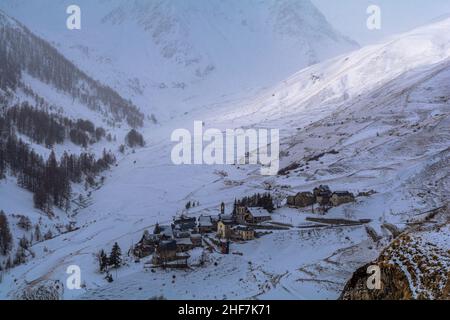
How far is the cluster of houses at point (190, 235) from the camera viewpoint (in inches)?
1582

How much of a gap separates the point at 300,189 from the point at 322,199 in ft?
41.2

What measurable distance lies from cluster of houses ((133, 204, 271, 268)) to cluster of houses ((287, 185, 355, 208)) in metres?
5.73

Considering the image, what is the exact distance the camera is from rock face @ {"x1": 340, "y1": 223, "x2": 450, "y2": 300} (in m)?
16.0

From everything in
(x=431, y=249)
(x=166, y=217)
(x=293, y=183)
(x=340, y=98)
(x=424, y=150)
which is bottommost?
(x=431, y=249)

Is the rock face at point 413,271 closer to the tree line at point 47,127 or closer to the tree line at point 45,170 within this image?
the tree line at point 45,170

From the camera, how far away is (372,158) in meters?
74.6

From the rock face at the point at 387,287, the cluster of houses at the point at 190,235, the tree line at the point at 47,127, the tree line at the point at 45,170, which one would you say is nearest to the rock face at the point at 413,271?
the rock face at the point at 387,287

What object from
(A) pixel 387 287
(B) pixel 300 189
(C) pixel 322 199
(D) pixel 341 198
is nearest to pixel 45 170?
→ (B) pixel 300 189

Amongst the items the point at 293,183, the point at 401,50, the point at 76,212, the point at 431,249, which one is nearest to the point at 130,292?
the point at 431,249

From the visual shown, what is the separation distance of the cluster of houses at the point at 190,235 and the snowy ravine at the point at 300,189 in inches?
70.2

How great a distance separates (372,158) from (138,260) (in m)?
45.1

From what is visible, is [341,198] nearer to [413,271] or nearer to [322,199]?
[322,199]

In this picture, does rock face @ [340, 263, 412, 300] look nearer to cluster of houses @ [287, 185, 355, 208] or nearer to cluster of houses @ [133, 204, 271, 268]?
cluster of houses @ [133, 204, 271, 268]

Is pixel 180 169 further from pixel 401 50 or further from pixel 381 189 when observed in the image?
pixel 401 50
